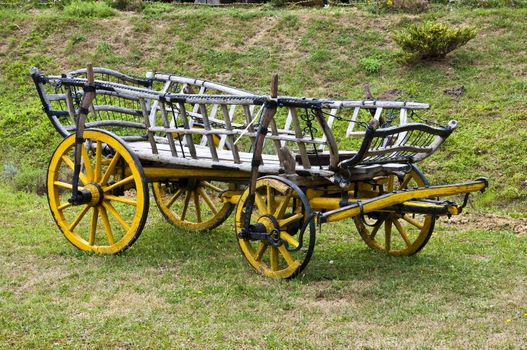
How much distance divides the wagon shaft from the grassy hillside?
3987 millimetres

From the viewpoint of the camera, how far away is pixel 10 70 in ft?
54.6

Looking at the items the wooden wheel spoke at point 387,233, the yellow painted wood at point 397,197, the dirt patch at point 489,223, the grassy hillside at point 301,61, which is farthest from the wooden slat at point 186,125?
the grassy hillside at point 301,61

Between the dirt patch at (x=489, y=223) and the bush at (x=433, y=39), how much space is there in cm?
598

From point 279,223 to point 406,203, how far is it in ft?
3.87

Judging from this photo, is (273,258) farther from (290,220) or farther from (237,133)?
(237,133)

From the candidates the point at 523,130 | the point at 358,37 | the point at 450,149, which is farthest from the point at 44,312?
the point at 358,37

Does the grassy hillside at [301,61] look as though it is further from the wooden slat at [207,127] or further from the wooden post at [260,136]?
the wooden post at [260,136]

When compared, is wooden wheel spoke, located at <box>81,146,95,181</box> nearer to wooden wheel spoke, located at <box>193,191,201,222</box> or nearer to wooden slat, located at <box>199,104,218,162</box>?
wooden slat, located at <box>199,104,218,162</box>

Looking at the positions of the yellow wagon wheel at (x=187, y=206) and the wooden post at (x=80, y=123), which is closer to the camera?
the wooden post at (x=80, y=123)

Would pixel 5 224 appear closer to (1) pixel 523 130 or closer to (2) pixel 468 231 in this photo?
(2) pixel 468 231

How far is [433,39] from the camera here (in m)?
14.6

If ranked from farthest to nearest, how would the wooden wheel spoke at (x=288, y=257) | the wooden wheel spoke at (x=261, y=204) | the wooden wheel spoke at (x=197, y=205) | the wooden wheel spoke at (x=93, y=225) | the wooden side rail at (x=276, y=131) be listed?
the wooden wheel spoke at (x=197, y=205)
the wooden wheel spoke at (x=93, y=225)
the wooden wheel spoke at (x=261, y=204)
the wooden wheel spoke at (x=288, y=257)
the wooden side rail at (x=276, y=131)

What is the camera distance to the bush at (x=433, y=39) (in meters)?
14.5

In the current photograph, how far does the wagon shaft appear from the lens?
6324mm
